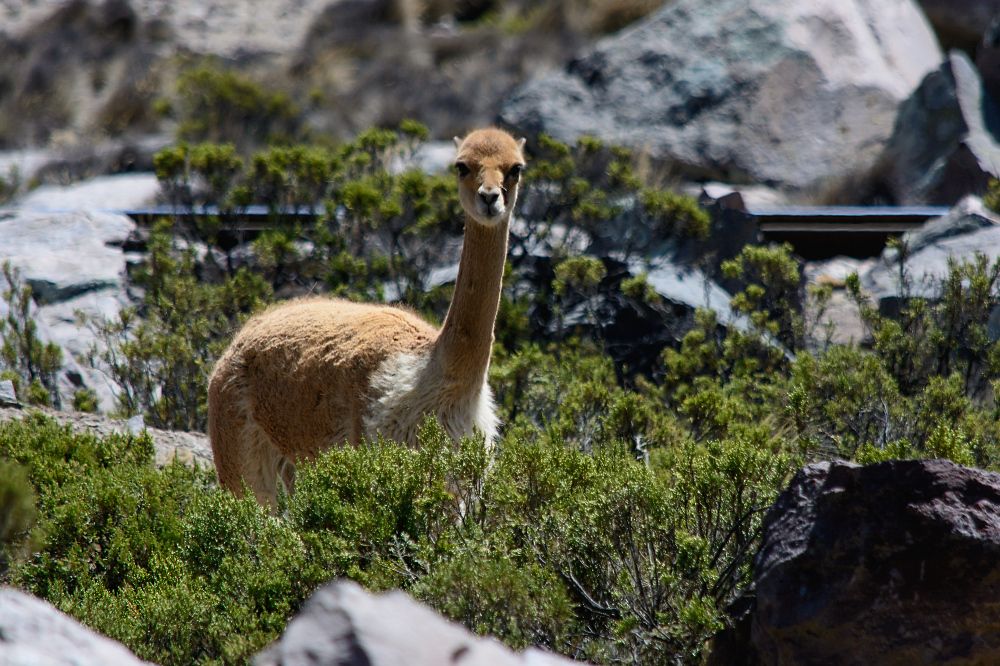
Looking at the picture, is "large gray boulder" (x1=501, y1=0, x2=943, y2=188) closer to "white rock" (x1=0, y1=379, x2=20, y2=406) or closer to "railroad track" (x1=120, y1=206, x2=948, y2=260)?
"railroad track" (x1=120, y1=206, x2=948, y2=260)

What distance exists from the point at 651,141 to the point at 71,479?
31.6 feet

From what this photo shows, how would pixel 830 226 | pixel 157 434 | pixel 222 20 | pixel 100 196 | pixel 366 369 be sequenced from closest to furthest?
pixel 366 369, pixel 157 434, pixel 830 226, pixel 100 196, pixel 222 20

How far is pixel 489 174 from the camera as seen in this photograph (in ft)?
12.5

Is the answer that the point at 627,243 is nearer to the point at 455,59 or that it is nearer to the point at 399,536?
the point at 399,536

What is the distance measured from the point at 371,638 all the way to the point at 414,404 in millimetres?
2212

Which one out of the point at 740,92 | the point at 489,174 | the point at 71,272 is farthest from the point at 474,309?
the point at 740,92

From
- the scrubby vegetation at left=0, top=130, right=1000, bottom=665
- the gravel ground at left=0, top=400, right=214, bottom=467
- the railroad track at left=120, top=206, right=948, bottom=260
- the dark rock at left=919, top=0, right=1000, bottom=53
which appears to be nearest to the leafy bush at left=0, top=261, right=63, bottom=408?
the scrubby vegetation at left=0, top=130, right=1000, bottom=665

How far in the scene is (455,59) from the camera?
19.1m

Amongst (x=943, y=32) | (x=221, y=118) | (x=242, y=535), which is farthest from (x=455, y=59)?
Result: (x=242, y=535)

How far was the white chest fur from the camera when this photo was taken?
3828 mm

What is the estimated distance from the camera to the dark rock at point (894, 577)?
238 centimetres

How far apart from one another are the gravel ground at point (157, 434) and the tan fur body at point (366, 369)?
4.62ft

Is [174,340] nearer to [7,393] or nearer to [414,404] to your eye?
[7,393]

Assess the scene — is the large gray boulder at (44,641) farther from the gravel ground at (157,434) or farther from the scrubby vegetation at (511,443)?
the gravel ground at (157,434)
